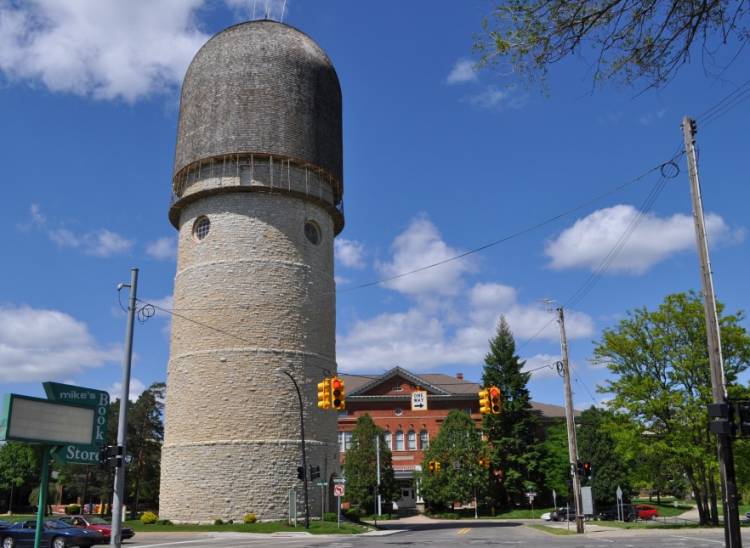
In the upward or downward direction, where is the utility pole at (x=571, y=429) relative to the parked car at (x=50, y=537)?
upward

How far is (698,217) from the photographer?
16.1 m

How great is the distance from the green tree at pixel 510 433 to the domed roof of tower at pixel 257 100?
30.2 metres

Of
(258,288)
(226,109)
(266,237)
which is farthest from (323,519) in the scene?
(226,109)

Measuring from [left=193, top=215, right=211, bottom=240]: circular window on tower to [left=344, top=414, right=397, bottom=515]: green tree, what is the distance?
25867 mm

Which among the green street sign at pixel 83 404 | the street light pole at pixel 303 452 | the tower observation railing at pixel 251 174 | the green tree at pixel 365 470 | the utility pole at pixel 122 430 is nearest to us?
the green street sign at pixel 83 404

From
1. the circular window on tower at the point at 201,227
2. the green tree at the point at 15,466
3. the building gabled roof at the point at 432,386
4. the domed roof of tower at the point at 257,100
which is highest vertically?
the domed roof of tower at the point at 257,100

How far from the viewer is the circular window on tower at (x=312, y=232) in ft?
131

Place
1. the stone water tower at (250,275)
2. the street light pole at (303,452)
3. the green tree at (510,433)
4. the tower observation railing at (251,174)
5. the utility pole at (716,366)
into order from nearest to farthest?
the utility pole at (716,366), the street light pole at (303,452), the stone water tower at (250,275), the tower observation railing at (251,174), the green tree at (510,433)

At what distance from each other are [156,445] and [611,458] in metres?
41.5

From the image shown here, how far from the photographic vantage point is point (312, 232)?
40.3 m

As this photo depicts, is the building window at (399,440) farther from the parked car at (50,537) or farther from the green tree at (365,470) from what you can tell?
the parked car at (50,537)

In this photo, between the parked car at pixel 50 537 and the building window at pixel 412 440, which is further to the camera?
the building window at pixel 412 440

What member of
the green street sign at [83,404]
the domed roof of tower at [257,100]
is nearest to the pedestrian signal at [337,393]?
the green street sign at [83,404]

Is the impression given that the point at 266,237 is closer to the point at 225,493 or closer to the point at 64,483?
the point at 225,493
